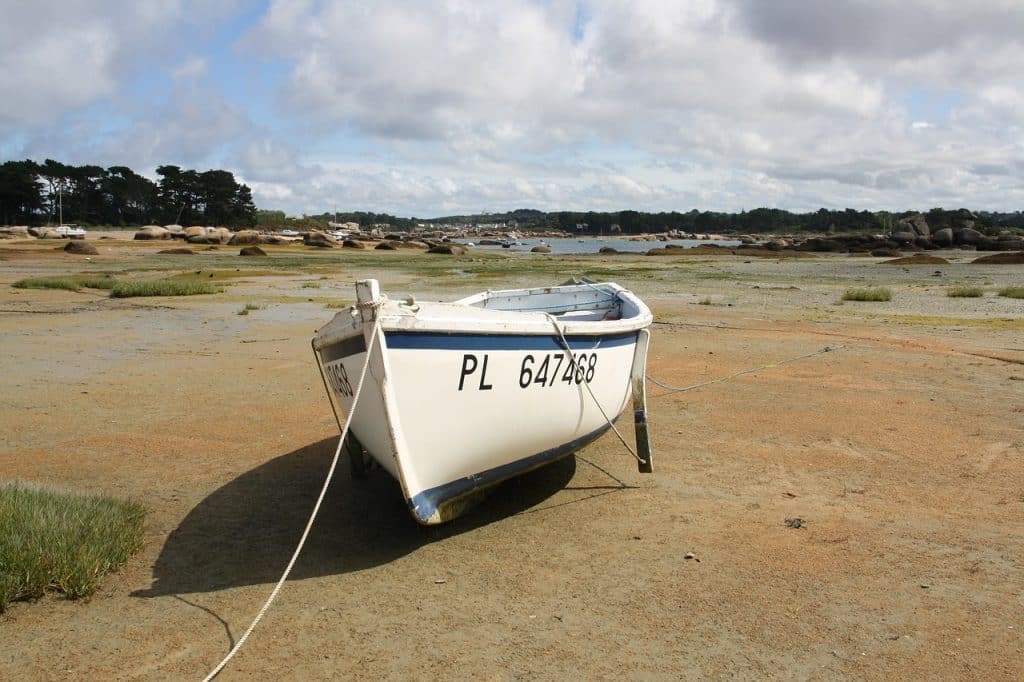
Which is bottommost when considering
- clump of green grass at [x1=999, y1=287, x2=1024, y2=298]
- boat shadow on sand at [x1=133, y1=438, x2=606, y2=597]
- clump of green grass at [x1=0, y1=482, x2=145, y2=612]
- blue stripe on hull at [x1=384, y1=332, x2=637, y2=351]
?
boat shadow on sand at [x1=133, y1=438, x2=606, y2=597]

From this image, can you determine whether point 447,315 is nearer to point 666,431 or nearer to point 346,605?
point 346,605

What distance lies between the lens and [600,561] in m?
4.94

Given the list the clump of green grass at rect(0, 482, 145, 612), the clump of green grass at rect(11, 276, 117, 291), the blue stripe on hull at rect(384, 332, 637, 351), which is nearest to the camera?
the clump of green grass at rect(0, 482, 145, 612)

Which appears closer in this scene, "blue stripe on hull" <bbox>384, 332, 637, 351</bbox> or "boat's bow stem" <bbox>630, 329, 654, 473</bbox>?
"blue stripe on hull" <bbox>384, 332, 637, 351</bbox>

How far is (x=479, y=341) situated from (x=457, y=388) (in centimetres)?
31

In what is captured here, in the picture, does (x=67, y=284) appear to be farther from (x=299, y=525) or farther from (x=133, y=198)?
(x=133, y=198)

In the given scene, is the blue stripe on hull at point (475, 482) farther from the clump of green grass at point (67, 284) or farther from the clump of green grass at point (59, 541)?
the clump of green grass at point (67, 284)

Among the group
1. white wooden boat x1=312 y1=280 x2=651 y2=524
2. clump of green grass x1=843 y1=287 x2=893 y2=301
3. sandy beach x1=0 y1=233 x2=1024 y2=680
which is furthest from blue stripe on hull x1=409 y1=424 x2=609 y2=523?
clump of green grass x1=843 y1=287 x2=893 y2=301

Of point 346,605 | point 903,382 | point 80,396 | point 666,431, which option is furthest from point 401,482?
point 903,382

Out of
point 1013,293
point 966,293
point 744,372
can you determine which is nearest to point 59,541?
point 744,372

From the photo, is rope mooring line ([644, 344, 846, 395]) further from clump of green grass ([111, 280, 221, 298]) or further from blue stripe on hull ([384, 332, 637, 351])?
clump of green grass ([111, 280, 221, 298])

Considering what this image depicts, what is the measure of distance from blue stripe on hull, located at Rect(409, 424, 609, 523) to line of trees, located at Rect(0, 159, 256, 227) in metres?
76.9

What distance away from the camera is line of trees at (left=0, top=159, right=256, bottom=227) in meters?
74.3

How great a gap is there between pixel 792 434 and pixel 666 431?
115 cm
